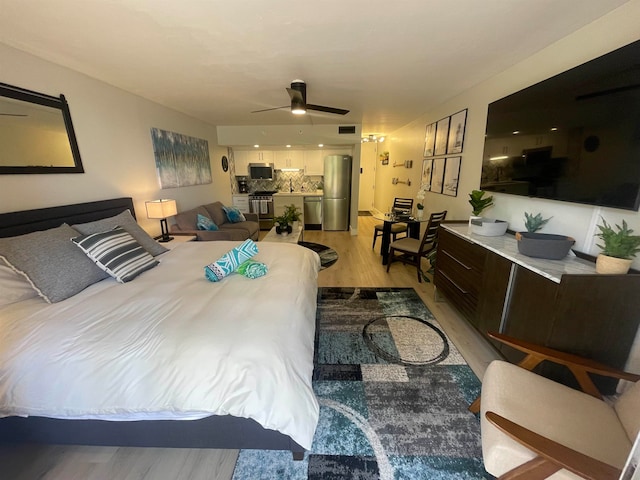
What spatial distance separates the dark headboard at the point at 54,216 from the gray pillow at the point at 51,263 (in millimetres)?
331

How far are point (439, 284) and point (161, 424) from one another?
105 inches

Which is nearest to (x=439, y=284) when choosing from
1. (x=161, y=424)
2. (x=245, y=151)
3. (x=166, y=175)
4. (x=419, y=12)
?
(x=419, y=12)

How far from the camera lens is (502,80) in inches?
96.4

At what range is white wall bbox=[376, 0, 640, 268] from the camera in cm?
153

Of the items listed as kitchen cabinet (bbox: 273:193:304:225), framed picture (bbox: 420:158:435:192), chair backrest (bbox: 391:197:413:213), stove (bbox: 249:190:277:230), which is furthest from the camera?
stove (bbox: 249:190:277:230)

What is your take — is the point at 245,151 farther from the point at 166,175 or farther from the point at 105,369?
the point at 105,369

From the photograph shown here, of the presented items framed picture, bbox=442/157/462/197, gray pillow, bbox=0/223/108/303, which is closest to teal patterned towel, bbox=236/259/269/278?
gray pillow, bbox=0/223/108/303

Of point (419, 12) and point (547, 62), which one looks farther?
point (547, 62)

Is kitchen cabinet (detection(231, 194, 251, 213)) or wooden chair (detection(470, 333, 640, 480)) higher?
kitchen cabinet (detection(231, 194, 251, 213))

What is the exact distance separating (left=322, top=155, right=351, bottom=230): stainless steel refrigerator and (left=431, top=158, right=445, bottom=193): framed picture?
245 cm

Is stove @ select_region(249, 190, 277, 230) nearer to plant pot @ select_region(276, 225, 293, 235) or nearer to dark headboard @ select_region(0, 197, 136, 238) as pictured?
plant pot @ select_region(276, 225, 293, 235)

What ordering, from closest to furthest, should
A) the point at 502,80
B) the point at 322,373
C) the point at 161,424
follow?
the point at 161,424
the point at 322,373
the point at 502,80

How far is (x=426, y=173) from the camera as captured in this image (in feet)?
13.9

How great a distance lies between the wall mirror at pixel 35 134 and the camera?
→ 1.89 metres
